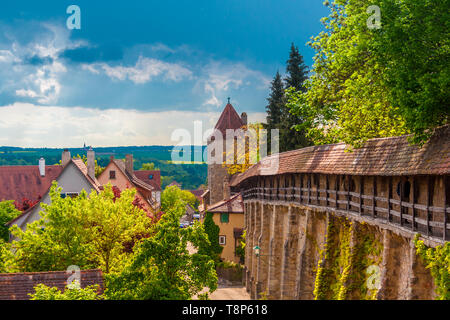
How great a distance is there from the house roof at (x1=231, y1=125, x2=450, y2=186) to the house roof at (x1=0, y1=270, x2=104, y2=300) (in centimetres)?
1080

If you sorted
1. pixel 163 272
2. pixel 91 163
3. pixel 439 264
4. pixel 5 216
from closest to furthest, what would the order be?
1. pixel 439 264
2. pixel 163 272
3. pixel 5 216
4. pixel 91 163

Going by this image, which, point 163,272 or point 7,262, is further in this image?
point 7,262

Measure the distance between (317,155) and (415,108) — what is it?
11.1 meters

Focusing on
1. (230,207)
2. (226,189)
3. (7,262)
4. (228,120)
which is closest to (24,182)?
(230,207)

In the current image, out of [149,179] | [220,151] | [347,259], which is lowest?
[347,259]

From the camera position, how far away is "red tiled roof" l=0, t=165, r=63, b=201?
51.7 metres

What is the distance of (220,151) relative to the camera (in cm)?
6731

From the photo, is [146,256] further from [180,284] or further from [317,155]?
[317,155]

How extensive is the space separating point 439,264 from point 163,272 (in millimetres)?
7590

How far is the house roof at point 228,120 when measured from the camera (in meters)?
68.1

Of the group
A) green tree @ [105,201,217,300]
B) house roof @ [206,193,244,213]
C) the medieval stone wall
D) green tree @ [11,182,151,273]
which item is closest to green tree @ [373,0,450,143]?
the medieval stone wall

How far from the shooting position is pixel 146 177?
239 ft

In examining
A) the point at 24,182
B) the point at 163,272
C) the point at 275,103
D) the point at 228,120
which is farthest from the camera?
the point at 228,120

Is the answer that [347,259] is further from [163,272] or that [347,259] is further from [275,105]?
[275,105]
